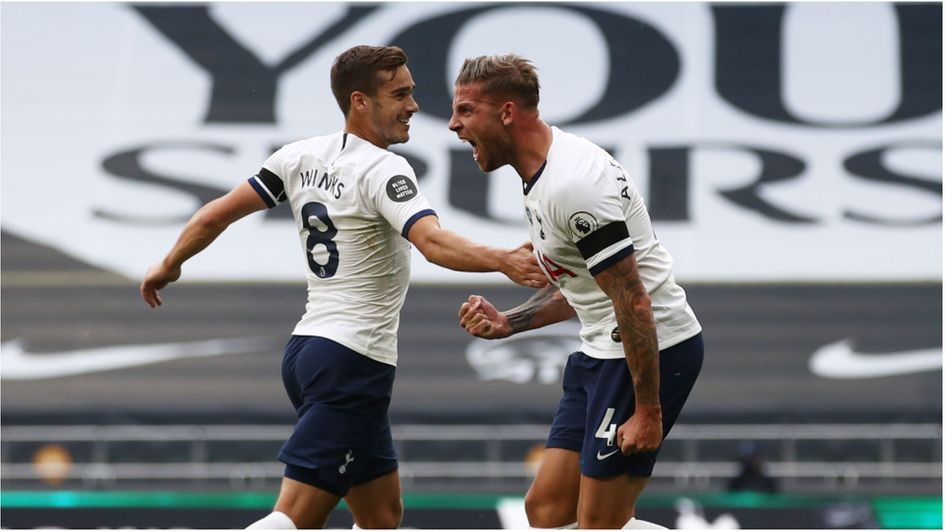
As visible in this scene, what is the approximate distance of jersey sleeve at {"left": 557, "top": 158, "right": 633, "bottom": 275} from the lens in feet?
13.1

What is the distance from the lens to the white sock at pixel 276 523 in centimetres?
422

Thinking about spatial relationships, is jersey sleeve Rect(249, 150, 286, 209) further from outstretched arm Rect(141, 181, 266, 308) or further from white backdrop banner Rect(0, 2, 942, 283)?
white backdrop banner Rect(0, 2, 942, 283)

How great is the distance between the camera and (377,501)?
4.77 meters

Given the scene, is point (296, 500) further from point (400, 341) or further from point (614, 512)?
point (400, 341)

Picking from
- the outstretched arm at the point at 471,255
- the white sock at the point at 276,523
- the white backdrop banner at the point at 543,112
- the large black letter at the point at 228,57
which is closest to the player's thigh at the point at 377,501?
the white sock at the point at 276,523

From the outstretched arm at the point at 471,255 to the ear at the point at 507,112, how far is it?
39cm

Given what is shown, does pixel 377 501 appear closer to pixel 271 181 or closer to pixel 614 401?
pixel 614 401

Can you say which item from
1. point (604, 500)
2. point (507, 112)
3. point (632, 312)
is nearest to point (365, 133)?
point (507, 112)

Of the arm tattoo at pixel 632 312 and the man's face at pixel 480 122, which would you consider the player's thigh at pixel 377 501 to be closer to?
the arm tattoo at pixel 632 312

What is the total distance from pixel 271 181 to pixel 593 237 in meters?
1.29

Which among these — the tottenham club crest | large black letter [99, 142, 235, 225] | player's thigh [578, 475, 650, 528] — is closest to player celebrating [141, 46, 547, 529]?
the tottenham club crest

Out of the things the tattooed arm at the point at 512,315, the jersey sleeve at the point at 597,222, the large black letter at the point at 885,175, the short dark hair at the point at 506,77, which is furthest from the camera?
the large black letter at the point at 885,175

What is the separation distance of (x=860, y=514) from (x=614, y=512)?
5.25 metres

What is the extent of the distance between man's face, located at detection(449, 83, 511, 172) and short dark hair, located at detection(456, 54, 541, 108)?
0.03 meters
